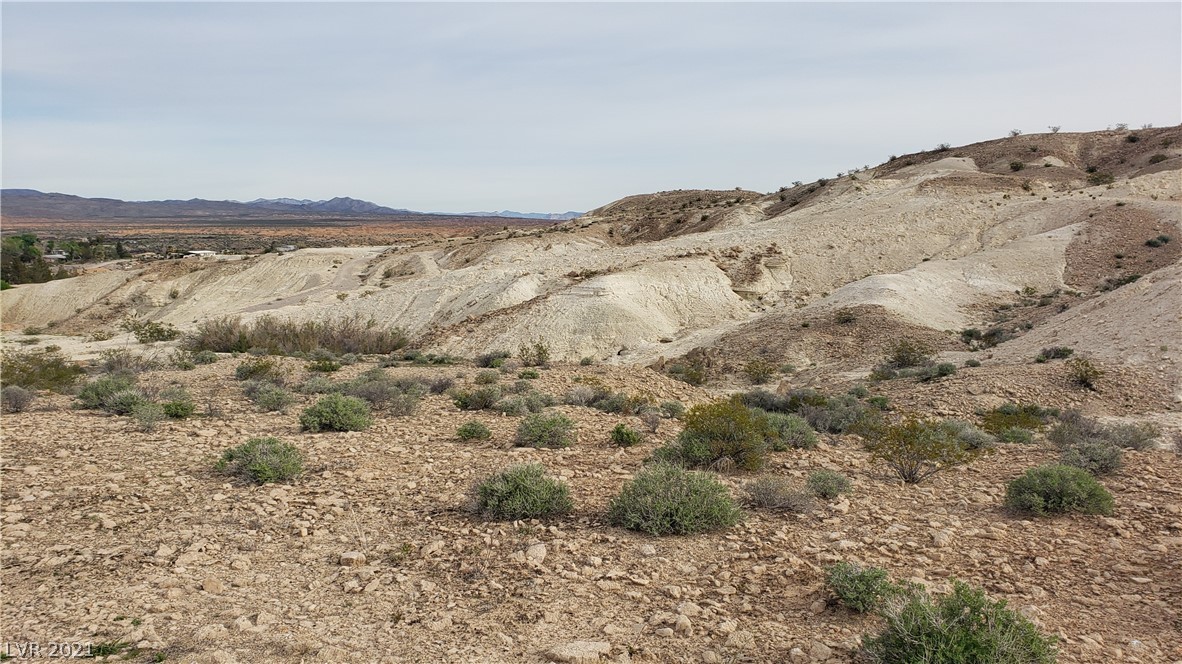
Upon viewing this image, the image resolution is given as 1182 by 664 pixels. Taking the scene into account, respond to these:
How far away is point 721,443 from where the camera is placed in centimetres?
723

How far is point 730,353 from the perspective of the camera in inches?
894

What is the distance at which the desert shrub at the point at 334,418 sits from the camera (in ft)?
27.7

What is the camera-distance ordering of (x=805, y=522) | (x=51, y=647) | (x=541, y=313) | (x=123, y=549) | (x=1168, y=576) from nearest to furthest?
1. (x=51, y=647)
2. (x=1168, y=576)
3. (x=123, y=549)
4. (x=805, y=522)
5. (x=541, y=313)

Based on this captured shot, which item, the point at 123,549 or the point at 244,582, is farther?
the point at 123,549

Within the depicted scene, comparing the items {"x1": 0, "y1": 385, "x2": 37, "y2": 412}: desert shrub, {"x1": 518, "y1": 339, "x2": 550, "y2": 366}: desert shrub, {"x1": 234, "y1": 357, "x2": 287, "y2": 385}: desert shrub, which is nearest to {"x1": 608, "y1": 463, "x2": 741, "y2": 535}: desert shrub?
{"x1": 234, "y1": 357, "x2": 287, "y2": 385}: desert shrub

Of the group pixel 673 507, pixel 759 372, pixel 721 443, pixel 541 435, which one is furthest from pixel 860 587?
pixel 759 372

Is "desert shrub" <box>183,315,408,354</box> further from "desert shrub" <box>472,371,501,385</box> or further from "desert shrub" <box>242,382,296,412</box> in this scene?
"desert shrub" <box>242,382,296,412</box>

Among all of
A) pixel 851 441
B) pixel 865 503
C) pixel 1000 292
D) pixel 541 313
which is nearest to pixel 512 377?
pixel 851 441

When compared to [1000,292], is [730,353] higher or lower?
lower

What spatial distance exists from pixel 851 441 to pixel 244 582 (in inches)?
313

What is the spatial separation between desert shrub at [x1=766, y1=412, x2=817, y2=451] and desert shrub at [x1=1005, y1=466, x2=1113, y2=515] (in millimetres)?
2687

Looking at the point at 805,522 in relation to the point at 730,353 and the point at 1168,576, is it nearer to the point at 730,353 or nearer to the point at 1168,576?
the point at 1168,576

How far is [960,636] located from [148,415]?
8.97 meters

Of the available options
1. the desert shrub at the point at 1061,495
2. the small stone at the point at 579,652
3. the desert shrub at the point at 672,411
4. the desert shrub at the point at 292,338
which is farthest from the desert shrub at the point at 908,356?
the desert shrub at the point at 292,338
